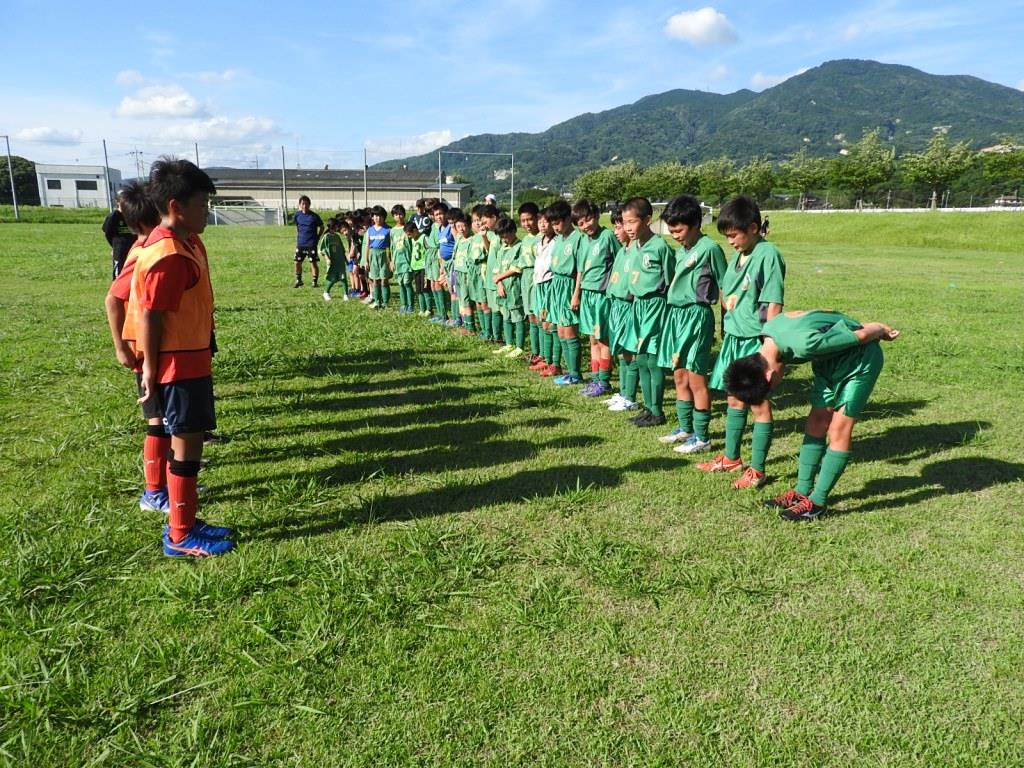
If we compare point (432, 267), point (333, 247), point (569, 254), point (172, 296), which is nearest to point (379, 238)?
point (333, 247)

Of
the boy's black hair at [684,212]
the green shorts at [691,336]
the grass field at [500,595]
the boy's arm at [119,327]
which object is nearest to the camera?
the grass field at [500,595]

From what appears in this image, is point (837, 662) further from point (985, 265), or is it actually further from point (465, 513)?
point (985, 265)

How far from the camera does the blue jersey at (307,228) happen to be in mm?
13164

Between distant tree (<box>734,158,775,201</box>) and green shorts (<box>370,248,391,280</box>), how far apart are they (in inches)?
2183

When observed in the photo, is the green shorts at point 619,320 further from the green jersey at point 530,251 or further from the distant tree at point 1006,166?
the distant tree at point 1006,166

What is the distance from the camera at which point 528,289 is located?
740 centimetres

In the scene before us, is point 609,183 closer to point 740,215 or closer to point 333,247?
point 333,247

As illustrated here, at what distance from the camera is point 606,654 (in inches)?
105

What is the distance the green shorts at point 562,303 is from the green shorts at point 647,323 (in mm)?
1237

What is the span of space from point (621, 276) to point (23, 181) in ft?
301

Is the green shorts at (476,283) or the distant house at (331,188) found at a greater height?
the distant house at (331,188)

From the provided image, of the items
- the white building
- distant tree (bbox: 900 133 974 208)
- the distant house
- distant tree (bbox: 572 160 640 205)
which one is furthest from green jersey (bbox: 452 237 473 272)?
the white building

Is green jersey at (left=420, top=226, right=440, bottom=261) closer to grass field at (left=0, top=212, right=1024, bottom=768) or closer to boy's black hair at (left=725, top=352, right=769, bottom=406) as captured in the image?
grass field at (left=0, top=212, right=1024, bottom=768)

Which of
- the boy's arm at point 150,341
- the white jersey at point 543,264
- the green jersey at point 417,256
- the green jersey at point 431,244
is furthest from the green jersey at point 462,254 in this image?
the boy's arm at point 150,341
